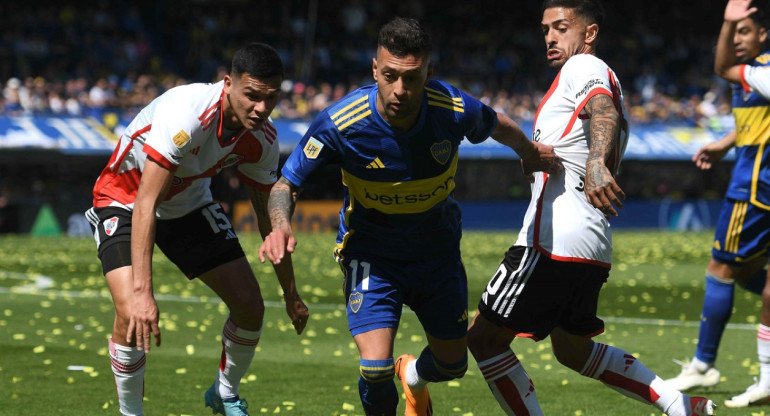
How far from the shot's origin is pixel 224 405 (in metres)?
6.58

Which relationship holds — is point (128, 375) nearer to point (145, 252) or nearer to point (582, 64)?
point (145, 252)

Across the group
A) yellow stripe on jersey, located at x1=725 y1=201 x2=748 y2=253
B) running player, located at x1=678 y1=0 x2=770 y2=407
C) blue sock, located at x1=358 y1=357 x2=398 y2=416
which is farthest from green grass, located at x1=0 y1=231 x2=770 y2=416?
blue sock, located at x1=358 y1=357 x2=398 y2=416

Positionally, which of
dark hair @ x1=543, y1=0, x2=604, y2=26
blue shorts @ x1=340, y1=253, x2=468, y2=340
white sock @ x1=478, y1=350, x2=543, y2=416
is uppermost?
dark hair @ x1=543, y1=0, x2=604, y2=26

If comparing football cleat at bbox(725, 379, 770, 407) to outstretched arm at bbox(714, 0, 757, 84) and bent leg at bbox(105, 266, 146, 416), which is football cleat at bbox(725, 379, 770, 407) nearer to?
outstretched arm at bbox(714, 0, 757, 84)

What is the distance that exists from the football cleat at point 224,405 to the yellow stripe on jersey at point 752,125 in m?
4.08

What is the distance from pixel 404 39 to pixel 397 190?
2.66 feet

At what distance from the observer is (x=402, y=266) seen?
5531mm

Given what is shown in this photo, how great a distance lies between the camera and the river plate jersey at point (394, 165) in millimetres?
5172

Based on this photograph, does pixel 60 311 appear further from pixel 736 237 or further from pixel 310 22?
pixel 310 22

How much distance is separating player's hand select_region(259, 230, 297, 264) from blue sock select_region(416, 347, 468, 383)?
1.43 m

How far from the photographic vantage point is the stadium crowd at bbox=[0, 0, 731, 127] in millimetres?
29906

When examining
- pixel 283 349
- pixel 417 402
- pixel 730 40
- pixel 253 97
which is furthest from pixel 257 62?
pixel 283 349

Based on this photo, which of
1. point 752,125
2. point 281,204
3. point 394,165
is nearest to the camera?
point 281,204

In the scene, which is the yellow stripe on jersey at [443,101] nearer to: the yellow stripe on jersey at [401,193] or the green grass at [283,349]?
the yellow stripe on jersey at [401,193]
